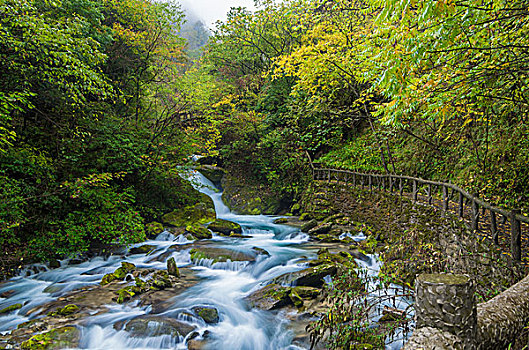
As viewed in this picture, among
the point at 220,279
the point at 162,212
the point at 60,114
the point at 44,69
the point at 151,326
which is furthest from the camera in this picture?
the point at 162,212

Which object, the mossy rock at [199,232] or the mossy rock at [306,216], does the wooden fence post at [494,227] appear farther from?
the mossy rock at [306,216]

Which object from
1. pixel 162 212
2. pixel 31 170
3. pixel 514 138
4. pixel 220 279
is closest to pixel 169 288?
pixel 220 279

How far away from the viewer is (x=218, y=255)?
9.31 m

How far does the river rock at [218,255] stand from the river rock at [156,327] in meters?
3.33

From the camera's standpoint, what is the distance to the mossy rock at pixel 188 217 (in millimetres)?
12562

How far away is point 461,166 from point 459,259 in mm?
5312

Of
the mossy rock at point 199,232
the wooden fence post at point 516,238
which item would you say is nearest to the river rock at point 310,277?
the wooden fence post at point 516,238

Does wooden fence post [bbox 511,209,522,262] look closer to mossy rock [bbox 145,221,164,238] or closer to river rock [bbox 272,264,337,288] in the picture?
river rock [bbox 272,264,337,288]

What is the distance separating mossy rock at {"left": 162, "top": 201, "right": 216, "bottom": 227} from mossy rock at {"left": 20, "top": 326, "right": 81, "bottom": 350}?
7.14 m

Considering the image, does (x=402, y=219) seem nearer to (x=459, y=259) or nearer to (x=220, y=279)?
(x=459, y=259)

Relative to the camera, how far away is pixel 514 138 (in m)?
7.44

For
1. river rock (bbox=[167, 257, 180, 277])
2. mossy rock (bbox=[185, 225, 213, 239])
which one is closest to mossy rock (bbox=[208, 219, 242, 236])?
mossy rock (bbox=[185, 225, 213, 239])

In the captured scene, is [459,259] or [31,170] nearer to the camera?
[459,259]

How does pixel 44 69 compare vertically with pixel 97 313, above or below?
above
